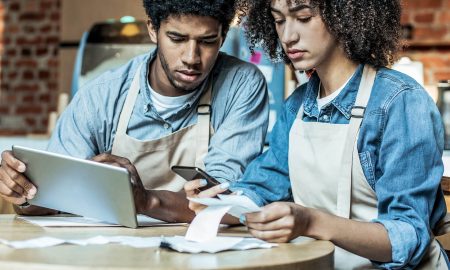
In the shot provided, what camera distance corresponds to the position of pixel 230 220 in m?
1.65

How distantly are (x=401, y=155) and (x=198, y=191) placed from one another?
383 millimetres

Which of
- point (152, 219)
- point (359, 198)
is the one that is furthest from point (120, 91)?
point (359, 198)

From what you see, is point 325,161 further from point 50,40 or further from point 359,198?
point 50,40

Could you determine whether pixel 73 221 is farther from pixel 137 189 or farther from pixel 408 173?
pixel 408 173

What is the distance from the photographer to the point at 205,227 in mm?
1432

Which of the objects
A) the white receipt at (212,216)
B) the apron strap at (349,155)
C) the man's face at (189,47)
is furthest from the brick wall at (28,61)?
the white receipt at (212,216)

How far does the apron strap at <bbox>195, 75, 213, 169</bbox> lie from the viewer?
2.00 metres

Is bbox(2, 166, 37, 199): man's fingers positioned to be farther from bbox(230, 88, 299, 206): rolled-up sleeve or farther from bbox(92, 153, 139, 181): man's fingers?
bbox(230, 88, 299, 206): rolled-up sleeve

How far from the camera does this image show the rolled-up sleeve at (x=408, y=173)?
151cm

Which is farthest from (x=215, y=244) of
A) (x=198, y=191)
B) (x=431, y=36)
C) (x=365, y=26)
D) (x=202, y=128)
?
(x=431, y=36)

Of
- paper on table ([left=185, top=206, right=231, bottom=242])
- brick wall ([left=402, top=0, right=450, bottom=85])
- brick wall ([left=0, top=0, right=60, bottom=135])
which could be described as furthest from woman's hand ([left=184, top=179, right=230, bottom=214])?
brick wall ([left=0, top=0, right=60, bottom=135])

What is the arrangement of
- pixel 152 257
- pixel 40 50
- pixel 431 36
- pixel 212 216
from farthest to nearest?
pixel 40 50, pixel 431 36, pixel 212 216, pixel 152 257

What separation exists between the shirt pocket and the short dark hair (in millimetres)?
547

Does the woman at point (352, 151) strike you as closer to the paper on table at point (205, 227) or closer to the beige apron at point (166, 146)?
the paper on table at point (205, 227)
